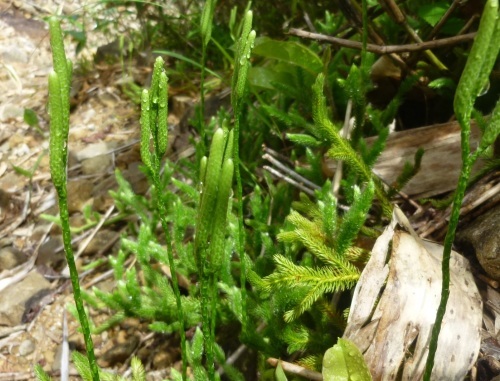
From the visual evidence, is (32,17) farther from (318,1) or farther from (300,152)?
(300,152)

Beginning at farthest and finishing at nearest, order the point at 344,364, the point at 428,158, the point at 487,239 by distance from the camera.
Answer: the point at 428,158
the point at 487,239
the point at 344,364

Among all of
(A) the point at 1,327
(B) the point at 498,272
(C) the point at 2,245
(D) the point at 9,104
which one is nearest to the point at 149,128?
(B) the point at 498,272

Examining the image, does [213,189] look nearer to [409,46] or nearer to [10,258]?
[409,46]

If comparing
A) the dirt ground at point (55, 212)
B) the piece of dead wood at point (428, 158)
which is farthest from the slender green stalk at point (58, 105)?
the piece of dead wood at point (428, 158)

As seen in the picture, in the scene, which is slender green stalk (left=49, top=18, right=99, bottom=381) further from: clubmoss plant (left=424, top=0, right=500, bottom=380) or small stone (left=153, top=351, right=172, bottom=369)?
small stone (left=153, top=351, right=172, bottom=369)

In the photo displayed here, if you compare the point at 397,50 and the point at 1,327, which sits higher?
the point at 397,50

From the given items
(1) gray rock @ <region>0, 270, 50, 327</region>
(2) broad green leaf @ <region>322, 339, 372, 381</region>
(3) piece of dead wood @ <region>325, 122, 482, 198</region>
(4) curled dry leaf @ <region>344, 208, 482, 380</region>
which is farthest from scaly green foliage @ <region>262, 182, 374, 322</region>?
(1) gray rock @ <region>0, 270, 50, 327</region>

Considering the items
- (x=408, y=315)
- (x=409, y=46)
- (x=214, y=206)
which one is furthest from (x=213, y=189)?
(x=409, y=46)

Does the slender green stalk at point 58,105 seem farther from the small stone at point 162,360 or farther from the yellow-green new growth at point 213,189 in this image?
the small stone at point 162,360
